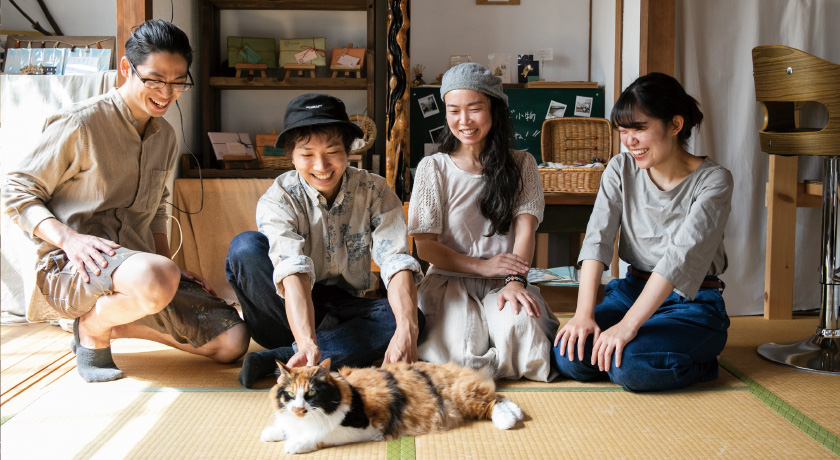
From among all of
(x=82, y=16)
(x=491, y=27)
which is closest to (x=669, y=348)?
(x=491, y=27)

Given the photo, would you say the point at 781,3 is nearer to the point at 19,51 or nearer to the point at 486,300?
the point at 486,300

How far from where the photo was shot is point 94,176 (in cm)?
206

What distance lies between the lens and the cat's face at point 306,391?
57.2 inches

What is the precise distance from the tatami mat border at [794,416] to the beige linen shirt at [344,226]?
1038 mm

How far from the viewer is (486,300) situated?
223cm

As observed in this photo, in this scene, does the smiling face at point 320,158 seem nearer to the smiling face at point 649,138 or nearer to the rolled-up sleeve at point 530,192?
the rolled-up sleeve at point 530,192

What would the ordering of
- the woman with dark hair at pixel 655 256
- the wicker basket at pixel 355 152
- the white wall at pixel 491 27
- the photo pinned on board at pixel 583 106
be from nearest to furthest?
the woman with dark hair at pixel 655 256
the wicker basket at pixel 355 152
the photo pinned on board at pixel 583 106
the white wall at pixel 491 27

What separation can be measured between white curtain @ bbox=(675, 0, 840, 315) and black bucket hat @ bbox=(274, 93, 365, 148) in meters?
1.83

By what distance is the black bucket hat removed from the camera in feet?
6.19

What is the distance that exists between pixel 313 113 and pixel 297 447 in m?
0.90

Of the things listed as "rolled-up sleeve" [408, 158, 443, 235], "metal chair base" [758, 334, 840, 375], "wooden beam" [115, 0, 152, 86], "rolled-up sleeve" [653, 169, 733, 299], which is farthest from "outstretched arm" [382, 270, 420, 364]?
"wooden beam" [115, 0, 152, 86]

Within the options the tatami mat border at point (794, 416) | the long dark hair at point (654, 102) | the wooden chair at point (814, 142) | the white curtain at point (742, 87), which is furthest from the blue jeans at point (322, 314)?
the white curtain at point (742, 87)

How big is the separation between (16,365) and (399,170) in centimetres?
184

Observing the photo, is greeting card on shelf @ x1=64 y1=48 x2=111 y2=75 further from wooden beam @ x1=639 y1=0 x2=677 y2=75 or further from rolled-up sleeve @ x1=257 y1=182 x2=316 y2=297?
wooden beam @ x1=639 y1=0 x2=677 y2=75
